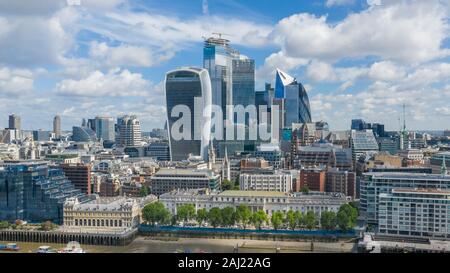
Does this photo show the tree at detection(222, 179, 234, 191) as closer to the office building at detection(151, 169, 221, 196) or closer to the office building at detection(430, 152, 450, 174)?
the office building at detection(151, 169, 221, 196)

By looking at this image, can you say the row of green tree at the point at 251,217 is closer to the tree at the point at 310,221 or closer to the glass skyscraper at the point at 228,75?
the tree at the point at 310,221

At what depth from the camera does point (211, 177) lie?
12.2m

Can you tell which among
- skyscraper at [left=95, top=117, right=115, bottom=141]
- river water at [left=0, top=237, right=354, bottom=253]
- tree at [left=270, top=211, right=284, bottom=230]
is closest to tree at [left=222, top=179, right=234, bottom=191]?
tree at [left=270, top=211, right=284, bottom=230]

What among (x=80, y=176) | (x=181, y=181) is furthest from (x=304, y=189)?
(x=80, y=176)

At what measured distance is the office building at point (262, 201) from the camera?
9.34 metres

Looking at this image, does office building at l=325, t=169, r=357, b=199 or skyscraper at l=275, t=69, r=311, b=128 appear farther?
skyscraper at l=275, t=69, r=311, b=128

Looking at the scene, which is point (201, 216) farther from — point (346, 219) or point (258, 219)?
point (346, 219)

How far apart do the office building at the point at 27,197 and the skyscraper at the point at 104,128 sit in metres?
20.5

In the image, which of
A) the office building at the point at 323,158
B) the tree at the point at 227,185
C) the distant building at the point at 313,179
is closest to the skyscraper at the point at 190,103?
the office building at the point at 323,158

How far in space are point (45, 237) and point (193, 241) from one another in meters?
2.59

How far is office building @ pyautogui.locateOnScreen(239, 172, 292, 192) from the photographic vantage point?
1212cm
